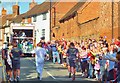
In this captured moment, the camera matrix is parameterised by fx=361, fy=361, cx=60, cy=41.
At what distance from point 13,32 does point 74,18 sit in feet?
36.8

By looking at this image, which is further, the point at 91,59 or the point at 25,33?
the point at 25,33

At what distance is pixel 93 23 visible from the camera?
34750mm

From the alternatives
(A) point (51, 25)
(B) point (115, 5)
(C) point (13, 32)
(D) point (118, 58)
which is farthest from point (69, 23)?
(D) point (118, 58)

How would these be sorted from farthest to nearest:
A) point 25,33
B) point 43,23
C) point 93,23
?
point 43,23, point 25,33, point 93,23

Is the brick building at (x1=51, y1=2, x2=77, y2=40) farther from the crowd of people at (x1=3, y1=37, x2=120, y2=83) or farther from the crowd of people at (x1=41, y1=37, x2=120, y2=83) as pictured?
the crowd of people at (x1=3, y1=37, x2=120, y2=83)

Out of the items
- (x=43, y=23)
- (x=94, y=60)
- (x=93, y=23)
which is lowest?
(x=94, y=60)

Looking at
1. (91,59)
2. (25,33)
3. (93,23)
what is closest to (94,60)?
(91,59)

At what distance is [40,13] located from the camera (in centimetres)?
6309

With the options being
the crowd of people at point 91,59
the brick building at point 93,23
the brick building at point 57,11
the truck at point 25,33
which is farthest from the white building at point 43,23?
the crowd of people at point 91,59

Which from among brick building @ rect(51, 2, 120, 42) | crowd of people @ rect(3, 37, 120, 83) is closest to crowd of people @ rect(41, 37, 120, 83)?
crowd of people @ rect(3, 37, 120, 83)

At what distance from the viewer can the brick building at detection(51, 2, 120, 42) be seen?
94.4ft

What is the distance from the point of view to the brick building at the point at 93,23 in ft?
94.4

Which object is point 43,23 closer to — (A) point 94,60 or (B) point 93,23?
(B) point 93,23

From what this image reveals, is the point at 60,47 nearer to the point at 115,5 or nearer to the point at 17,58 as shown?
the point at 115,5
